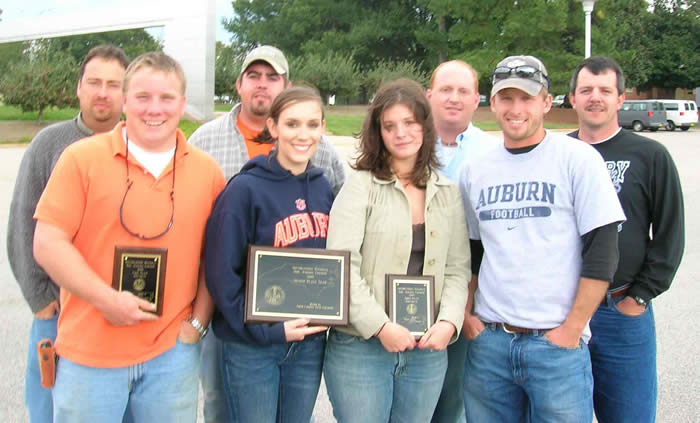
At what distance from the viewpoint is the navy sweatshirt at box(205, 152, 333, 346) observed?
265 centimetres

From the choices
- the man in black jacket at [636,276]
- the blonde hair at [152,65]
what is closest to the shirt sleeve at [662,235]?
the man in black jacket at [636,276]

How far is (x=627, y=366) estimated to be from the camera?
312 centimetres

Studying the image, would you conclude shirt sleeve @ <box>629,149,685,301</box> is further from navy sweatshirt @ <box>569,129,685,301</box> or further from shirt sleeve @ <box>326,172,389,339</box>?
shirt sleeve @ <box>326,172,389,339</box>

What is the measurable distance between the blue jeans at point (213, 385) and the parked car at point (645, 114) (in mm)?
36669

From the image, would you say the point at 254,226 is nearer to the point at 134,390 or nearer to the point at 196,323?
the point at 196,323

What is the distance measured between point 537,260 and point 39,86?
28619 millimetres

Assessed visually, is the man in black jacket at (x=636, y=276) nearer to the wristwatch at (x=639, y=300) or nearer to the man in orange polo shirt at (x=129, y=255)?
the wristwatch at (x=639, y=300)

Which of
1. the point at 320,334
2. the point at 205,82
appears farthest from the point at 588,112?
the point at 205,82

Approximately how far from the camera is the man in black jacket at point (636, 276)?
3059mm

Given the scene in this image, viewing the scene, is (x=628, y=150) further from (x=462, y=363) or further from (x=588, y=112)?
(x=462, y=363)

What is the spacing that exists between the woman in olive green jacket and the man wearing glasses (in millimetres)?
195

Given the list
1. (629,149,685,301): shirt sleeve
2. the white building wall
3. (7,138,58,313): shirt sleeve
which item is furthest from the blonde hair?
the white building wall

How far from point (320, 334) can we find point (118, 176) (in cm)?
118

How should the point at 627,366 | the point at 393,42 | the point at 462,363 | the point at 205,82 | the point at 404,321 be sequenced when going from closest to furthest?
the point at 404,321
the point at 627,366
the point at 462,363
the point at 205,82
the point at 393,42
